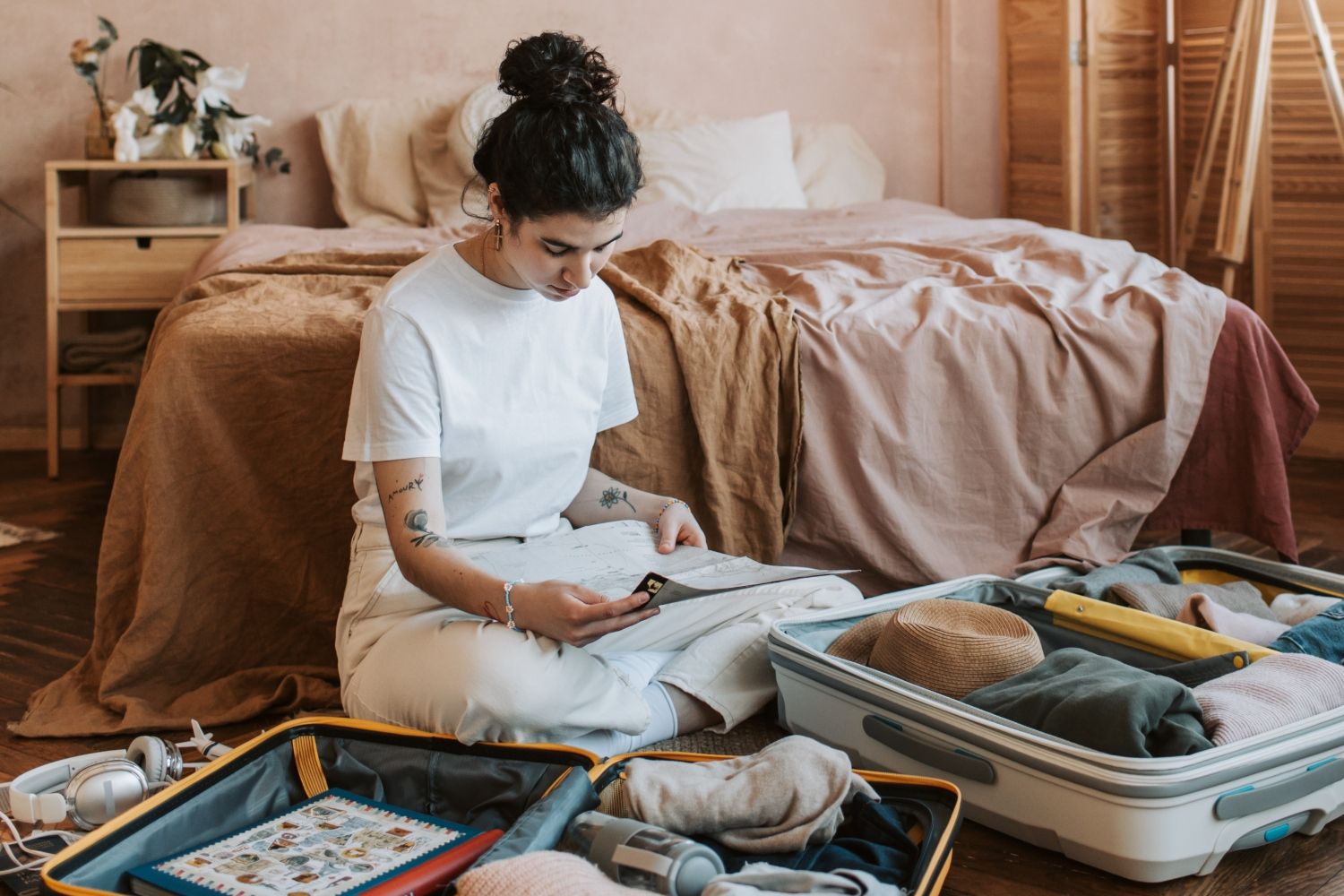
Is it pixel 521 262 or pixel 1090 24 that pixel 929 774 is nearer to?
pixel 521 262

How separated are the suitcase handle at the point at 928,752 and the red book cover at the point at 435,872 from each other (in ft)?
1.61

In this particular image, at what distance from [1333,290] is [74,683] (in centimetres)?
306

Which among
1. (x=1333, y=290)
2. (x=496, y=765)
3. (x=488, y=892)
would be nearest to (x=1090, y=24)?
(x=1333, y=290)

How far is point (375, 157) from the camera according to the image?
382 centimetres

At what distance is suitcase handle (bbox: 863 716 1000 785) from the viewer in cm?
149

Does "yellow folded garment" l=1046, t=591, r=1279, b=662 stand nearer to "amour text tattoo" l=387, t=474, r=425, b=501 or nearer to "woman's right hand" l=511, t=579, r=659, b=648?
"woman's right hand" l=511, t=579, r=659, b=648

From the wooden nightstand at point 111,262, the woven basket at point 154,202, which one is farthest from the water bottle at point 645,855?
the woven basket at point 154,202

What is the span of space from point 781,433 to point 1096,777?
958 mm

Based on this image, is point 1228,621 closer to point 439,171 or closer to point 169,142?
point 439,171

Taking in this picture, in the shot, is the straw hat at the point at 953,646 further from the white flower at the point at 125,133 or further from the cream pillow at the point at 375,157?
the white flower at the point at 125,133

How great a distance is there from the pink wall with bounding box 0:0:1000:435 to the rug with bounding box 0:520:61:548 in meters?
1.05

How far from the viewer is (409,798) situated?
1488mm

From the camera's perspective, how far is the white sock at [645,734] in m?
1.63

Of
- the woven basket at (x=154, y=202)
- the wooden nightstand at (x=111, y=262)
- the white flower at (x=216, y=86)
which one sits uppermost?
the white flower at (x=216, y=86)
